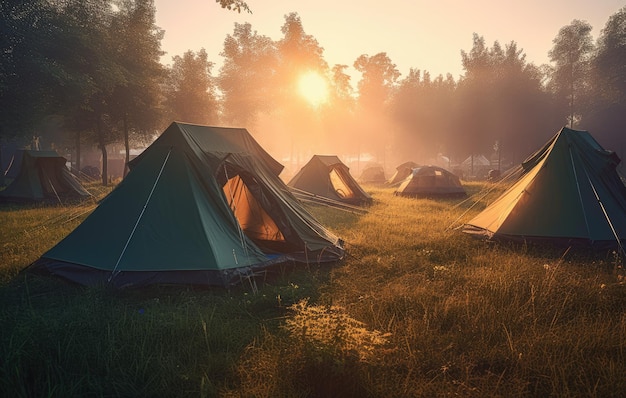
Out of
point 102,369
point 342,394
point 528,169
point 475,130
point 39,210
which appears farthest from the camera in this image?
point 475,130

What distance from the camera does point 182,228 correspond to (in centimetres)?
628

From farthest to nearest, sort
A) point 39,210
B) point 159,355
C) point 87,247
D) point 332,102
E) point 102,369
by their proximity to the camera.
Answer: point 332,102
point 39,210
point 87,247
point 159,355
point 102,369

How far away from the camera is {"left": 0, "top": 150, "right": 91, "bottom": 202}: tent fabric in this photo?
16406mm

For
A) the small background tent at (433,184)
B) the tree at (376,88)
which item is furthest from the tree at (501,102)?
the small background tent at (433,184)

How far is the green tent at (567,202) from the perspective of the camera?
25.9 feet

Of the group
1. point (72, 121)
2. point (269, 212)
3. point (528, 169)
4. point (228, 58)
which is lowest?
point (269, 212)

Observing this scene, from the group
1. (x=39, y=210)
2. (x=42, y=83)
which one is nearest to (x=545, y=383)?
(x=39, y=210)

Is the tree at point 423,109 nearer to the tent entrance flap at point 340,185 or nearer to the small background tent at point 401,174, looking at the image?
the small background tent at point 401,174

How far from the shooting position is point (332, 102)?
1886 inches

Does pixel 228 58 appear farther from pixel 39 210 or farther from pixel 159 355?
pixel 159 355

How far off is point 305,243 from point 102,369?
173 inches

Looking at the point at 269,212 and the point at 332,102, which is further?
the point at 332,102

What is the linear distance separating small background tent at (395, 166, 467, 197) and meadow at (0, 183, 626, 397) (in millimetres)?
13734

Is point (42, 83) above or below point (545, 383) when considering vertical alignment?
above
